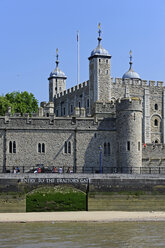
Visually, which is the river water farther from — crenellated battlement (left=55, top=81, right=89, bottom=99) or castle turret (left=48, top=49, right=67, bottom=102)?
castle turret (left=48, top=49, right=67, bottom=102)

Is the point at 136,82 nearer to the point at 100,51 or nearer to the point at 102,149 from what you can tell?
the point at 100,51

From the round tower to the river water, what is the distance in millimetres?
16726

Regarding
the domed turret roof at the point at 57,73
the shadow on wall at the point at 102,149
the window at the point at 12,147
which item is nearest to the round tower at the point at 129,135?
the shadow on wall at the point at 102,149

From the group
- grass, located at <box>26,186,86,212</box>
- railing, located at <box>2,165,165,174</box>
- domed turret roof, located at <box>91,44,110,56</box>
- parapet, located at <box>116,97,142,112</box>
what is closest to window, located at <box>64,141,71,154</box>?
railing, located at <box>2,165,165,174</box>

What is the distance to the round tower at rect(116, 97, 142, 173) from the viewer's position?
55375 mm

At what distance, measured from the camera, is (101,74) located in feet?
270

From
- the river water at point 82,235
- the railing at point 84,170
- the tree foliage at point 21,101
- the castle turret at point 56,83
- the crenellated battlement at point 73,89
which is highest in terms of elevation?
the castle turret at point 56,83

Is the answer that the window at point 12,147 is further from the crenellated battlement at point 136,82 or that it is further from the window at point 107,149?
the crenellated battlement at point 136,82

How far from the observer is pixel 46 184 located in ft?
147

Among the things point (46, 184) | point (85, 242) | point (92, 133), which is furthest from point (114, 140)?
point (85, 242)

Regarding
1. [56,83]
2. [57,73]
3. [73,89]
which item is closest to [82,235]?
[73,89]

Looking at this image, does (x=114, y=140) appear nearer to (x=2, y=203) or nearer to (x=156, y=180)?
(x=156, y=180)

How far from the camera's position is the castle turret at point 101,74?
82062 mm

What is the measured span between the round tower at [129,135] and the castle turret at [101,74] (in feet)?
84.7
